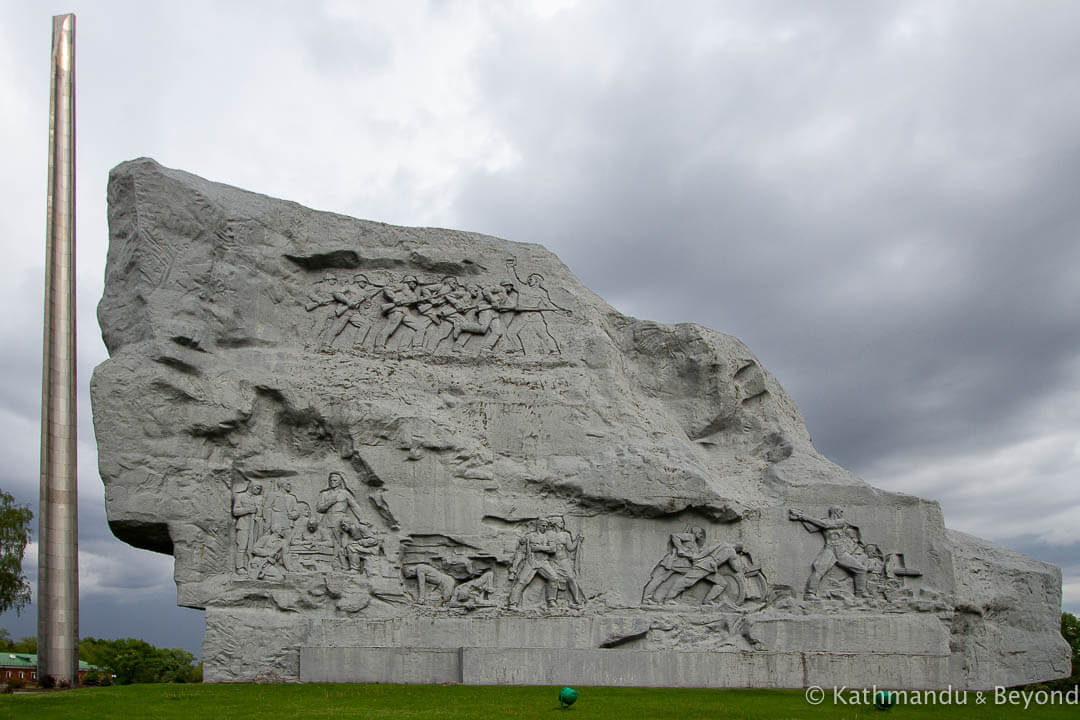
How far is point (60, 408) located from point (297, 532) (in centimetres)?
414

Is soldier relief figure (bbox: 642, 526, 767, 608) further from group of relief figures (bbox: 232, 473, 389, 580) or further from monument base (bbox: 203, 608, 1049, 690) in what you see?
group of relief figures (bbox: 232, 473, 389, 580)

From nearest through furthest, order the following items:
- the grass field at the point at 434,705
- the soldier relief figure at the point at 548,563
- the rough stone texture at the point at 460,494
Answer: the grass field at the point at 434,705 → the rough stone texture at the point at 460,494 → the soldier relief figure at the point at 548,563

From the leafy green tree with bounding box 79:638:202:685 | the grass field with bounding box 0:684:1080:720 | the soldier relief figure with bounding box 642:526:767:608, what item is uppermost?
the soldier relief figure with bounding box 642:526:767:608

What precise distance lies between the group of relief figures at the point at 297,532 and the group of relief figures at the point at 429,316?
2.14 m

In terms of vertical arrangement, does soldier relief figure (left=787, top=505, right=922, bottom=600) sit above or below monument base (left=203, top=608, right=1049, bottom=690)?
above

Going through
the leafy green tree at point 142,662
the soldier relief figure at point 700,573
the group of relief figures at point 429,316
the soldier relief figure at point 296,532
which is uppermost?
the group of relief figures at point 429,316

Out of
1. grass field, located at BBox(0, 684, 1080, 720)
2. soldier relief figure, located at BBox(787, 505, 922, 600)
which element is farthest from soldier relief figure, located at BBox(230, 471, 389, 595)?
soldier relief figure, located at BBox(787, 505, 922, 600)

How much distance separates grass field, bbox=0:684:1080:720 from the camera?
850 cm

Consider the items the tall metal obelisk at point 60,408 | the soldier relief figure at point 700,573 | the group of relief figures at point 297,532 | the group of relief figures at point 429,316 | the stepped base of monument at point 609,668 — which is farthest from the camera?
the group of relief figures at point 429,316

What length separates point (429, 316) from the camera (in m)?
13.6

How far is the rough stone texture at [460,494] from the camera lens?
11766 mm

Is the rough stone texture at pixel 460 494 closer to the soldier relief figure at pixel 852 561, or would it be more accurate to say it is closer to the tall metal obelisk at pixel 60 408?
the soldier relief figure at pixel 852 561

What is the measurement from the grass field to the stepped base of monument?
43cm

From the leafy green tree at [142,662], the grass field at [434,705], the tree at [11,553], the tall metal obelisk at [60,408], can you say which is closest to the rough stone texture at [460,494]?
the grass field at [434,705]
